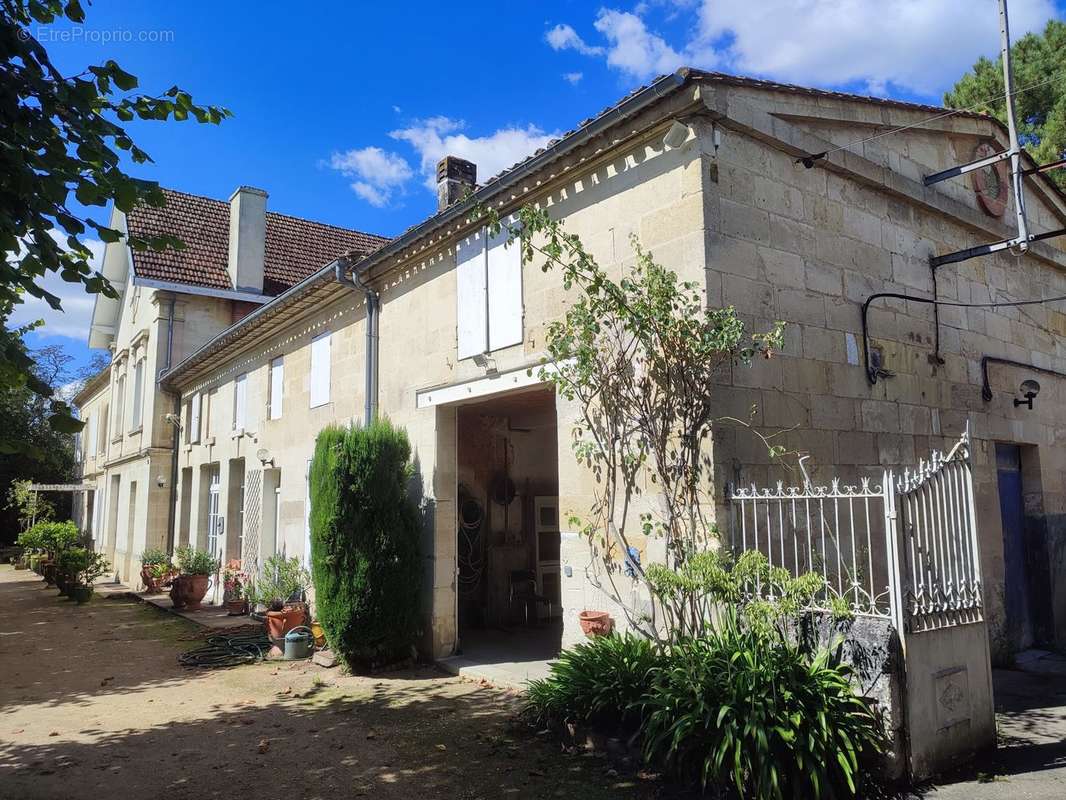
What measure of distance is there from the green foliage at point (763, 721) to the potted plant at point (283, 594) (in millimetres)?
5839

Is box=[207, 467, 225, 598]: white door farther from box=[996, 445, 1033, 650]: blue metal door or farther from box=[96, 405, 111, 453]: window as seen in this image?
box=[996, 445, 1033, 650]: blue metal door

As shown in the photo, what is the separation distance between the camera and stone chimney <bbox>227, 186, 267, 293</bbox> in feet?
56.2

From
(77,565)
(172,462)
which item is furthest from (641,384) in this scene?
(172,462)

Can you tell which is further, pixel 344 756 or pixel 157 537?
pixel 157 537

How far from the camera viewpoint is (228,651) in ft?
30.4

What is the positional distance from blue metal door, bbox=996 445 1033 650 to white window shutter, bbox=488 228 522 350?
18.9 ft

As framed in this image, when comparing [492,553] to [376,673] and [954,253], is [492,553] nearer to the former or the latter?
[376,673]

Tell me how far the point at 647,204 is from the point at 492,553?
238 inches

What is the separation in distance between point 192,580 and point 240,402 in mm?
3278

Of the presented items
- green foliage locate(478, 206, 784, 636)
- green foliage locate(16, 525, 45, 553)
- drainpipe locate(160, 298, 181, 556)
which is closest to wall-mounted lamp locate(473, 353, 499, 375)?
green foliage locate(478, 206, 784, 636)

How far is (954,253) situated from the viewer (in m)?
7.68

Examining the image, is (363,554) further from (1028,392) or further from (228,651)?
(1028,392)

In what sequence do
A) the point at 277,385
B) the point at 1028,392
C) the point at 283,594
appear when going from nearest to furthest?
the point at 1028,392 → the point at 283,594 → the point at 277,385

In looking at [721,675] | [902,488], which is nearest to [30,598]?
[721,675]
